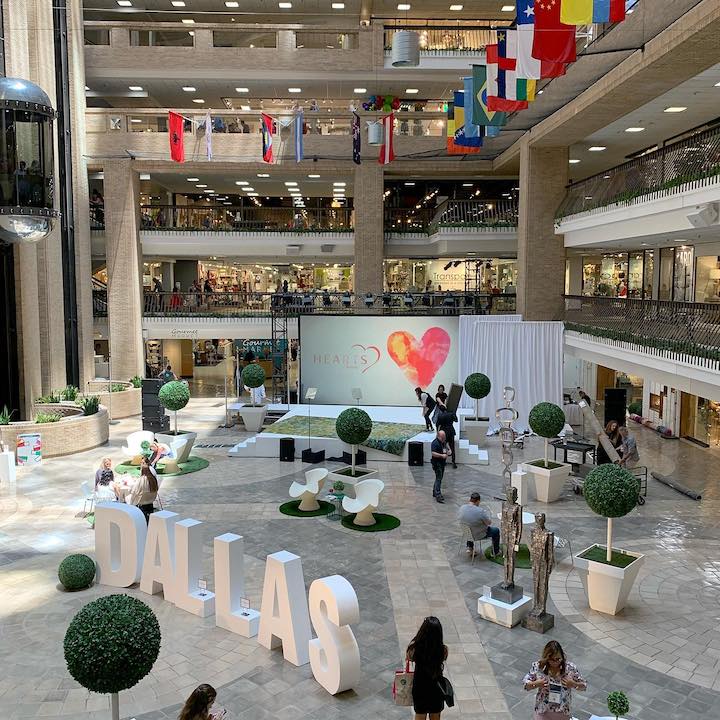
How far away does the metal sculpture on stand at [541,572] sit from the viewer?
967 centimetres

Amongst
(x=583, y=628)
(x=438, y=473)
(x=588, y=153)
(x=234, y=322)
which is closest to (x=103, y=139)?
(x=234, y=322)

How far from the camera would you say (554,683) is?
6.77m

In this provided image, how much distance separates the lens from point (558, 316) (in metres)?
25.8

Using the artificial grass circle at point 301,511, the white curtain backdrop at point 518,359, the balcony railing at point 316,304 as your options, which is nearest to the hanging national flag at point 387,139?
the balcony railing at point 316,304

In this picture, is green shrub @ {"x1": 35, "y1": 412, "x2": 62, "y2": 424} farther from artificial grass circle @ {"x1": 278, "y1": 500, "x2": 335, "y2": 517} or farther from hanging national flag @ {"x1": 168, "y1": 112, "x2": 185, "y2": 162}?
hanging national flag @ {"x1": 168, "y1": 112, "x2": 185, "y2": 162}

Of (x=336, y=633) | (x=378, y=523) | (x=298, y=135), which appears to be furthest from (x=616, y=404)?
(x=336, y=633)

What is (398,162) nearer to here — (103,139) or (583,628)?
(103,139)

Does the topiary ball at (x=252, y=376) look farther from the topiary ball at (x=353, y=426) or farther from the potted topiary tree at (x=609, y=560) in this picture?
the potted topiary tree at (x=609, y=560)

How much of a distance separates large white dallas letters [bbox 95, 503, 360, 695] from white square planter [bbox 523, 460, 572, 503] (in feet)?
23.4

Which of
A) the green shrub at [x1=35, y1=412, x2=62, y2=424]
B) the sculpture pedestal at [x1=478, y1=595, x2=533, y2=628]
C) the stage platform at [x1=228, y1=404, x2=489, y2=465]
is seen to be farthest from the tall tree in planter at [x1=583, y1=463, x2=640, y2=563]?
the green shrub at [x1=35, y1=412, x2=62, y2=424]

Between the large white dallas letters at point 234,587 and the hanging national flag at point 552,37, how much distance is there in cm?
964

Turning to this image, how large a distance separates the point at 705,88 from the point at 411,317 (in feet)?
38.8

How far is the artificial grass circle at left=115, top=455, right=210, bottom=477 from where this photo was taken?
60.3 feet

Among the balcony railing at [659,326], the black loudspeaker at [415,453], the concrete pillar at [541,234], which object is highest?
the concrete pillar at [541,234]
